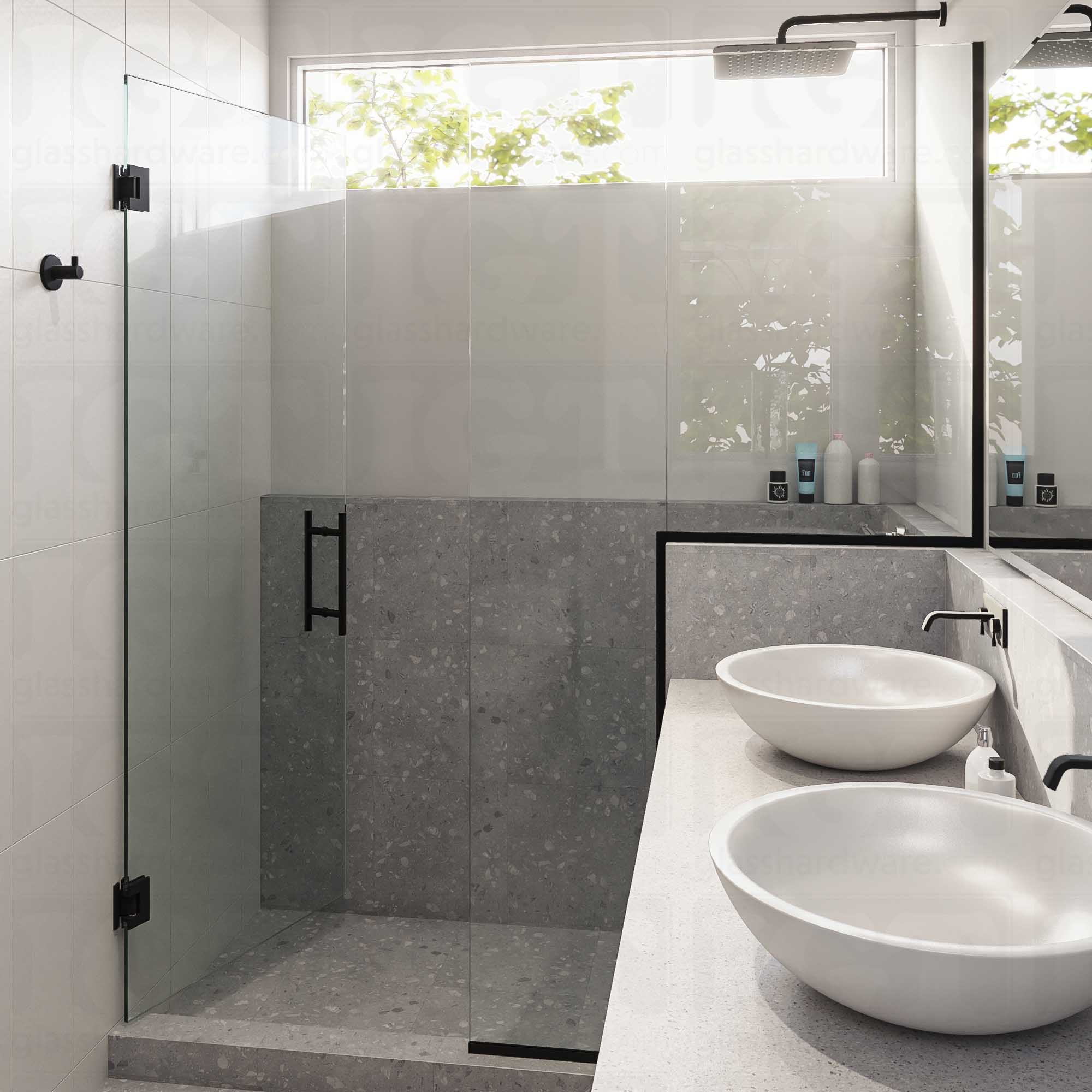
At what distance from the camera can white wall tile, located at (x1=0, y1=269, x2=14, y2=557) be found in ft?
5.94

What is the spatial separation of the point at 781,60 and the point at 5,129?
59.8 inches

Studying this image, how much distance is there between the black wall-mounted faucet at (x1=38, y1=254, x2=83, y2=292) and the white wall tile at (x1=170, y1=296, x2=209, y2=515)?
38 centimetres

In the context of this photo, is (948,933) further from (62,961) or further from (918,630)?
(62,961)

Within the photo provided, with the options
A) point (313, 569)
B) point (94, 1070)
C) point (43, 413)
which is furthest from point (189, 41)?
point (94, 1070)

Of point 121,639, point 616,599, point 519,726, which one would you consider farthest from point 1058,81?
point 121,639

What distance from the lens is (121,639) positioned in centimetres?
223

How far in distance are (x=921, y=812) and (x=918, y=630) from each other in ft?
3.28

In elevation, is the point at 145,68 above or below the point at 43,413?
above

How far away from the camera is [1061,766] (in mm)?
955

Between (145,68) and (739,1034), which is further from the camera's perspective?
(145,68)

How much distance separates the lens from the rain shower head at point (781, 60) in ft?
6.89

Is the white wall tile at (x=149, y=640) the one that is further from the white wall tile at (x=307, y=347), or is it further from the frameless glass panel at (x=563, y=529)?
the frameless glass panel at (x=563, y=529)

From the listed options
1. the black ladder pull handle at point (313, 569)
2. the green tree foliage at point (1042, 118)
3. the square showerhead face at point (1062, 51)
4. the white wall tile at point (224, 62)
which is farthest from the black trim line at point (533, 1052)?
the white wall tile at point (224, 62)

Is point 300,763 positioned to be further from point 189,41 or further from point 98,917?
point 189,41
